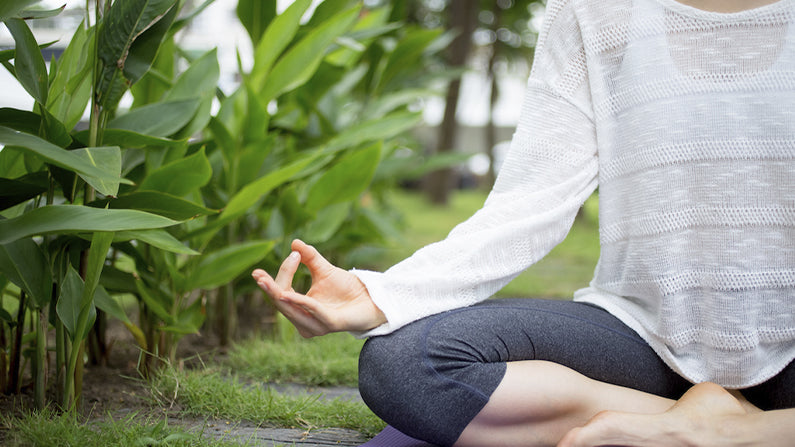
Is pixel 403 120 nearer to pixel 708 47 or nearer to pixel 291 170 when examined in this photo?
pixel 291 170

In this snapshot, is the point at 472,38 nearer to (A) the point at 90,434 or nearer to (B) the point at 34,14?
(B) the point at 34,14

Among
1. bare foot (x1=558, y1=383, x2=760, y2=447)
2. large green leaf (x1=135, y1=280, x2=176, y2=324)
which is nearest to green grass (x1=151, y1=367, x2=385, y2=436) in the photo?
large green leaf (x1=135, y1=280, x2=176, y2=324)

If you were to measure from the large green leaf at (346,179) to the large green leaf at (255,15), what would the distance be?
1.71 ft

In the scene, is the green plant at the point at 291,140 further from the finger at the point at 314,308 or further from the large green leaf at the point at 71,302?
the finger at the point at 314,308

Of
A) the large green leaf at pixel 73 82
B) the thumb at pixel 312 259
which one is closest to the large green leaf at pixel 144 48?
the large green leaf at pixel 73 82

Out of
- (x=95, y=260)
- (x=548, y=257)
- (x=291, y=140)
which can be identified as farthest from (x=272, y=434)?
(x=548, y=257)

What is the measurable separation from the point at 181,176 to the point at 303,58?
528 mm

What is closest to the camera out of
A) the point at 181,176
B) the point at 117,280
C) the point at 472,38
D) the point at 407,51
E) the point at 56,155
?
the point at 56,155

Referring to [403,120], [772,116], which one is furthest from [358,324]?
[403,120]

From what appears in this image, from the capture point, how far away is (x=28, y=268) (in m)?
1.16

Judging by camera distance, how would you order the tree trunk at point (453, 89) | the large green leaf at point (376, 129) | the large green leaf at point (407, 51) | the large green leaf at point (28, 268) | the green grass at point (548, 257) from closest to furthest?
the large green leaf at point (28, 268)
the large green leaf at point (376, 129)
the large green leaf at point (407, 51)
the green grass at point (548, 257)
the tree trunk at point (453, 89)

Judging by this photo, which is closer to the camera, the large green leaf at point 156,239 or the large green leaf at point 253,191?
the large green leaf at point 156,239

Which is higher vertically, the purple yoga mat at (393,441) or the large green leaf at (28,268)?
the large green leaf at (28,268)

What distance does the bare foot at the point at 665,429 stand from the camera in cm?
94
